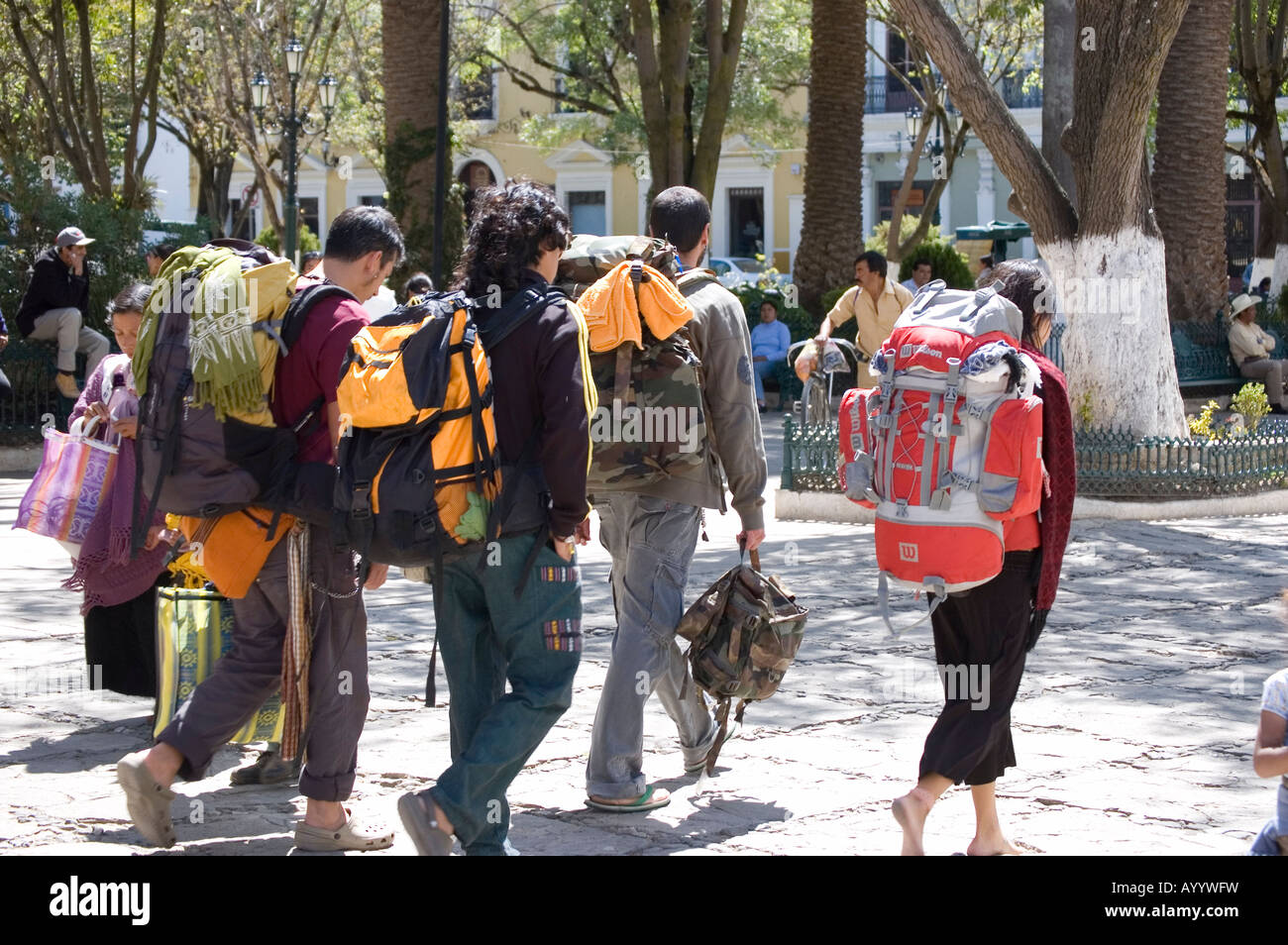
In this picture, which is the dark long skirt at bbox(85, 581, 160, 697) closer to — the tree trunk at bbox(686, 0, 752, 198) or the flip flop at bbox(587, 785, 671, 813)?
the flip flop at bbox(587, 785, 671, 813)

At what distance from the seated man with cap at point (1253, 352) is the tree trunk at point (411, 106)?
8.52m

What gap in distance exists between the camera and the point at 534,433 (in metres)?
4.32

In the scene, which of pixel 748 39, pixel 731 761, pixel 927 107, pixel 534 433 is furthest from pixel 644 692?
pixel 748 39

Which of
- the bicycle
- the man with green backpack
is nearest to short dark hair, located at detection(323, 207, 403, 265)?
the man with green backpack

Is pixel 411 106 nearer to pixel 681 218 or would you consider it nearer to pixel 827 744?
pixel 681 218

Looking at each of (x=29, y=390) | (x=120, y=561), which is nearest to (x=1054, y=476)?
(x=120, y=561)

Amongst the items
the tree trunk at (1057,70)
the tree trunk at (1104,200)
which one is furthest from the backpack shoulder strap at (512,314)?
the tree trunk at (1057,70)

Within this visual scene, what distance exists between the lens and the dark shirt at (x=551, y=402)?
4.21m

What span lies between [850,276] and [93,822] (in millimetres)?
16474

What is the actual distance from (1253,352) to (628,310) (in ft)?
47.1

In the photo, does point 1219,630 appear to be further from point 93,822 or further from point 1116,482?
point 93,822

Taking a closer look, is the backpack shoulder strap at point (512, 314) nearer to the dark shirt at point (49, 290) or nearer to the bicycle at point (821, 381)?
the bicycle at point (821, 381)

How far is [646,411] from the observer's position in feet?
16.6

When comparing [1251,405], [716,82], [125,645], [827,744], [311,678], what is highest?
[716,82]
